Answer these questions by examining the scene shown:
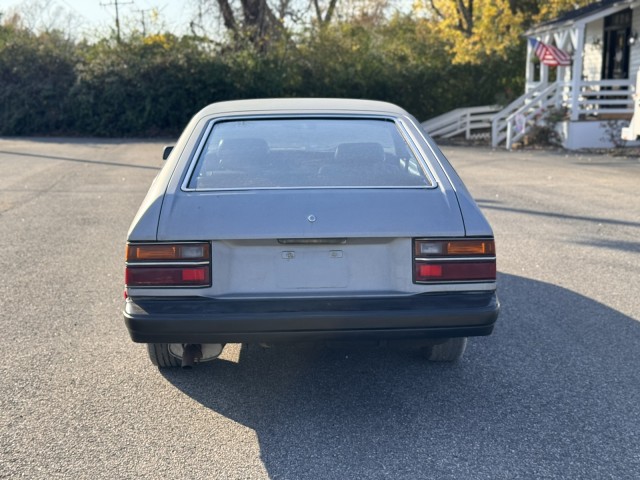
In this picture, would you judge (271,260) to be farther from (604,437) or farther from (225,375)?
(604,437)

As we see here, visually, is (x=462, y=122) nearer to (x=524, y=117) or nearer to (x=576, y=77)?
(x=524, y=117)

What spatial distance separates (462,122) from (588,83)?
747cm

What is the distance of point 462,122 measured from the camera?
27.1m

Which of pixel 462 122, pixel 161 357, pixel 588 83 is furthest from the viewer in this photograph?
pixel 462 122

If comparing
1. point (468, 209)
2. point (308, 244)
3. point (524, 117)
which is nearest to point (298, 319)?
point (308, 244)

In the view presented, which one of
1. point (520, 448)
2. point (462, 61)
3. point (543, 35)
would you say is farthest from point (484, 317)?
point (462, 61)

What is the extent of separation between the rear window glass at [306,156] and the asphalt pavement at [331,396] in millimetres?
939

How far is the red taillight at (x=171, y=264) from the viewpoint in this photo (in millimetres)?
3592

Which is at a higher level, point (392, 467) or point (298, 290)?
point (298, 290)

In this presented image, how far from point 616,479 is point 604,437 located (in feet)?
1.33

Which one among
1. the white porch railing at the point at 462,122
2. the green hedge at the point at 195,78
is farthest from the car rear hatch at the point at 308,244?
the green hedge at the point at 195,78

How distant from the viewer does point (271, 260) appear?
3.62m

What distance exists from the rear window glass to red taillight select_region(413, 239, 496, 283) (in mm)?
477

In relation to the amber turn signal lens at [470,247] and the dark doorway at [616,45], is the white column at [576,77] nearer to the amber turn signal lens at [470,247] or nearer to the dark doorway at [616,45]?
the dark doorway at [616,45]
